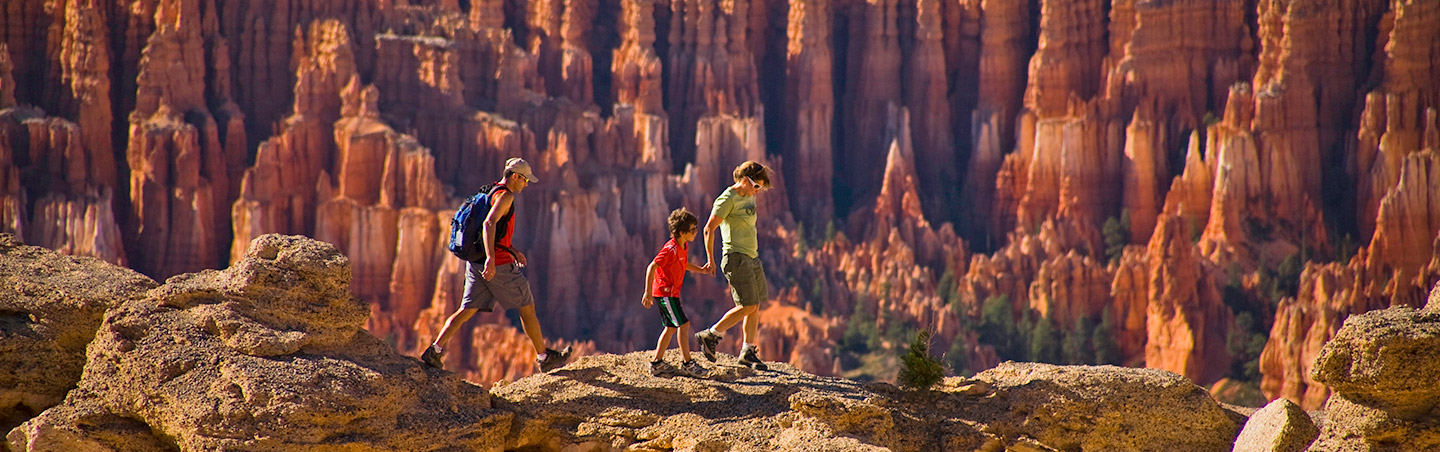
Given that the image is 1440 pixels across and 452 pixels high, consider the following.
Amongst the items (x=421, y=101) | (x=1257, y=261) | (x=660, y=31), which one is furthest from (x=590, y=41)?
(x=1257, y=261)

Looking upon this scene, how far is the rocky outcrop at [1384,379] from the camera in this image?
13.3 meters

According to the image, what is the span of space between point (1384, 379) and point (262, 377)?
29.4 feet

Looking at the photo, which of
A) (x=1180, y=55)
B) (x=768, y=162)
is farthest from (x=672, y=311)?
(x=768, y=162)

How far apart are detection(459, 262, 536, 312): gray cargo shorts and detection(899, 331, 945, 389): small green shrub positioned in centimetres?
361

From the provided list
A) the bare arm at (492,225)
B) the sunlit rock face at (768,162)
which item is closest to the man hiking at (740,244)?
the bare arm at (492,225)

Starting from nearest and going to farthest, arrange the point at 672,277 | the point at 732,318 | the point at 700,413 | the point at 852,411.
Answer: the point at 852,411 → the point at 700,413 → the point at 672,277 → the point at 732,318

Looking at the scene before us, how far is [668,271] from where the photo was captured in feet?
50.2

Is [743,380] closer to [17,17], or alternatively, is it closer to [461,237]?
[461,237]

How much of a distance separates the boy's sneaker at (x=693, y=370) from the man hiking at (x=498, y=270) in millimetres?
1415

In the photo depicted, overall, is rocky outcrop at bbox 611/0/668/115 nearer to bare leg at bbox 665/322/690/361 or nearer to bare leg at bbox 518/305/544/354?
bare leg at bbox 518/305/544/354

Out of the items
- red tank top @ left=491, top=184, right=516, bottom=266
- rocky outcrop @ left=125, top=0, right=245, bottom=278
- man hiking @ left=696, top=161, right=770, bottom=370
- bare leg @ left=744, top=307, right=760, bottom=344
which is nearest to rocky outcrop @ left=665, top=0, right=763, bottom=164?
rocky outcrop @ left=125, top=0, right=245, bottom=278

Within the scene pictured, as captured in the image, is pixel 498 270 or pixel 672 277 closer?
pixel 498 270

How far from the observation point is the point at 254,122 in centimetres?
5300

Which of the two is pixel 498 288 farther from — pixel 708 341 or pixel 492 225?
pixel 708 341
